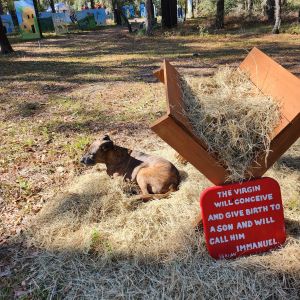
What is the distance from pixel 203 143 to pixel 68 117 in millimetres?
4639

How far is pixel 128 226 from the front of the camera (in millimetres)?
3598

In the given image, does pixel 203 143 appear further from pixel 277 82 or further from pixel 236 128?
pixel 277 82

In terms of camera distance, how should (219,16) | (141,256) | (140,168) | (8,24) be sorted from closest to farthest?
(141,256), (140,168), (219,16), (8,24)

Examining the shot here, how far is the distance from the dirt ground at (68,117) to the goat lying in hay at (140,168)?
0.49 metres

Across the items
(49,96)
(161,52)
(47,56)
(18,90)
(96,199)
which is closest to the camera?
(96,199)

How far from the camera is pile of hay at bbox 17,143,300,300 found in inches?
114

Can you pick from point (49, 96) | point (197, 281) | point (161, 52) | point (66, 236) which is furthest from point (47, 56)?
point (197, 281)

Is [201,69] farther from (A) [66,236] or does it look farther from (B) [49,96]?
(A) [66,236]

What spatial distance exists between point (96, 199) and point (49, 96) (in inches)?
203

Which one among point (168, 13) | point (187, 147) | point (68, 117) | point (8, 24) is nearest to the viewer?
point (187, 147)

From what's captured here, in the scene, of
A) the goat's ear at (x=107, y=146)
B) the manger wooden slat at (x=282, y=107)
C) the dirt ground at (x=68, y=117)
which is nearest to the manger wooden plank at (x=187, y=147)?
the manger wooden slat at (x=282, y=107)

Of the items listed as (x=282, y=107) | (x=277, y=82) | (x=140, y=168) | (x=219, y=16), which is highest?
(x=277, y=82)

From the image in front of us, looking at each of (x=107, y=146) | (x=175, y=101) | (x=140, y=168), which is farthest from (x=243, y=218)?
(x=107, y=146)

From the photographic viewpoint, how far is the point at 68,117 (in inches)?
279
